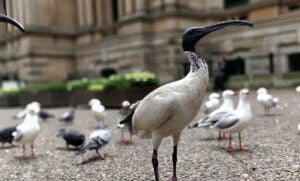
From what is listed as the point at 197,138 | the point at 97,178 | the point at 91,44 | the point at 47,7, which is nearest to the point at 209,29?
the point at 97,178

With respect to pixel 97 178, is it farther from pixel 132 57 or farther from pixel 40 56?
pixel 40 56

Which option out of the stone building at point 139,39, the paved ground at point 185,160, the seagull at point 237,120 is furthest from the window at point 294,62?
the seagull at point 237,120

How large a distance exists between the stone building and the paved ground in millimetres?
8073

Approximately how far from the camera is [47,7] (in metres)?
24.4

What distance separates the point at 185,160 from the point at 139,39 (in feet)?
47.8

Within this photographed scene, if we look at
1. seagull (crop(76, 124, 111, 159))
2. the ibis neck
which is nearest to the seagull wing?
seagull (crop(76, 124, 111, 159))

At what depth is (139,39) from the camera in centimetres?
1889

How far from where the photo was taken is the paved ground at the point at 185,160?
4.16m

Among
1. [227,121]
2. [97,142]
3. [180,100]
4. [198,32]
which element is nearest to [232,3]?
[227,121]

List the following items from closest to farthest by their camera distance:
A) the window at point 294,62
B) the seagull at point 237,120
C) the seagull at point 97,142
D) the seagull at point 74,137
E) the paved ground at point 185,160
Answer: the paved ground at point 185,160, the seagull at point 237,120, the seagull at point 97,142, the seagull at point 74,137, the window at point 294,62

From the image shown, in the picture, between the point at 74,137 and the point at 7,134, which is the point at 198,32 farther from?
the point at 7,134

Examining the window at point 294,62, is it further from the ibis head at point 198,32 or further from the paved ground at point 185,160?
the ibis head at point 198,32

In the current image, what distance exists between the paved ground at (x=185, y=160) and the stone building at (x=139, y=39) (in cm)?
807

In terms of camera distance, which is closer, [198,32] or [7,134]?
[198,32]
